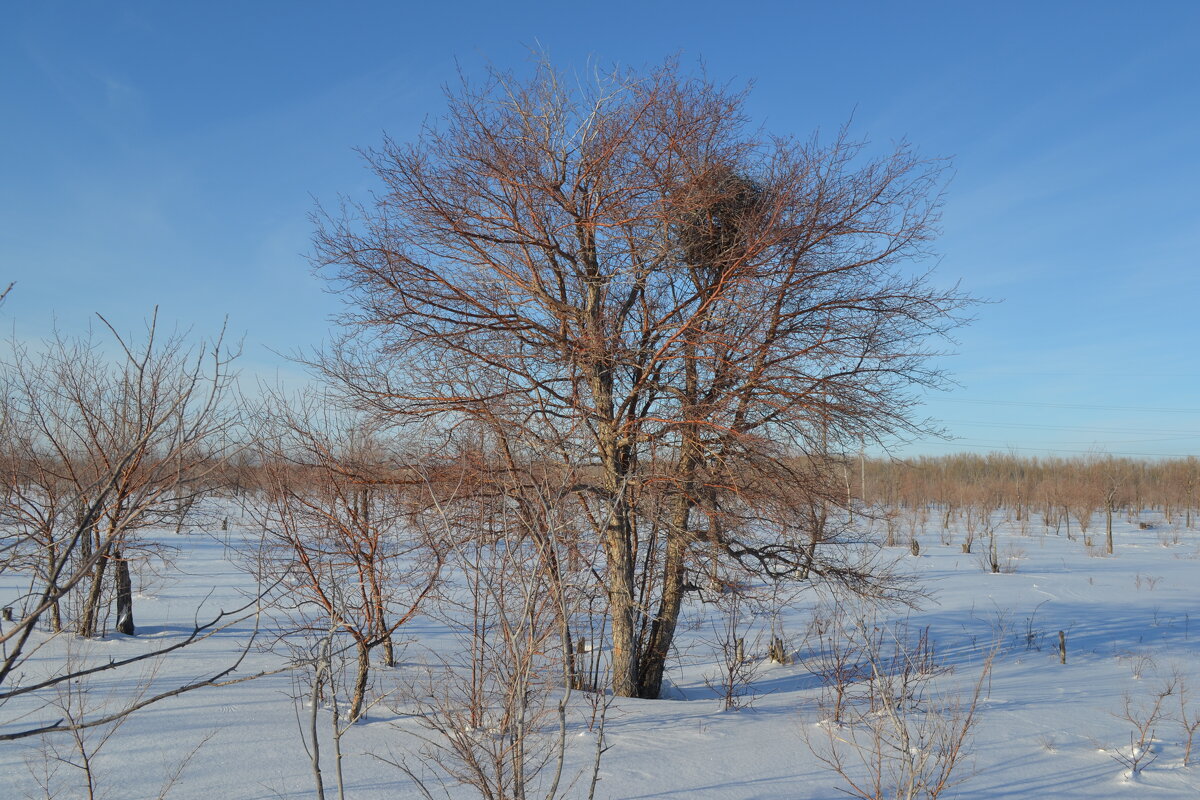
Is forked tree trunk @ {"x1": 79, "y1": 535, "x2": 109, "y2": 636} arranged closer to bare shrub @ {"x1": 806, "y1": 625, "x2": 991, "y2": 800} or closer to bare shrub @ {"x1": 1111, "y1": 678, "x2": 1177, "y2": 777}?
bare shrub @ {"x1": 806, "y1": 625, "x2": 991, "y2": 800}

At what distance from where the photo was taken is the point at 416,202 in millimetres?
9242

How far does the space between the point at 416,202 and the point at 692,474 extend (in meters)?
4.59

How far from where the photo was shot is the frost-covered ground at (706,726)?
626cm

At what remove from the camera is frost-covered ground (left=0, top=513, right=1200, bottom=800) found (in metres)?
6.26

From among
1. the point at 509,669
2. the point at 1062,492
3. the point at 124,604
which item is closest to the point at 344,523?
the point at 509,669

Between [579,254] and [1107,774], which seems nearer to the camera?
[1107,774]

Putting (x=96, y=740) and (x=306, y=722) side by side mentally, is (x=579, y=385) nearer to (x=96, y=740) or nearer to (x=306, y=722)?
(x=306, y=722)

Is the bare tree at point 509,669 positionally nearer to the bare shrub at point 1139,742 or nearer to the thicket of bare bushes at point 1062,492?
the bare shrub at point 1139,742

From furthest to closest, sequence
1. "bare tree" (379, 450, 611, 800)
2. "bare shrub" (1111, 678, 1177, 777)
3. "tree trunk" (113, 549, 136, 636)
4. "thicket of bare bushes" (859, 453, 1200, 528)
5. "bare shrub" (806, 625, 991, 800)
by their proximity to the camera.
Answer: "thicket of bare bushes" (859, 453, 1200, 528) < "tree trunk" (113, 549, 136, 636) < "bare shrub" (1111, 678, 1177, 777) < "bare shrub" (806, 625, 991, 800) < "bare tree" (379, 450, 611, 800)

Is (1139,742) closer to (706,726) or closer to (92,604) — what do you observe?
(706,726)

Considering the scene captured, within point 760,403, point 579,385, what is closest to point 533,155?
A: point 579,385

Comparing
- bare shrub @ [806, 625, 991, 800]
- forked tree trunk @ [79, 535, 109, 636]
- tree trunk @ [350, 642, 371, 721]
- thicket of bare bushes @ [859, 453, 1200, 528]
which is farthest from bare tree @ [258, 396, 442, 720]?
thicket of bare bushes @ [859, 453, 1200, 528]

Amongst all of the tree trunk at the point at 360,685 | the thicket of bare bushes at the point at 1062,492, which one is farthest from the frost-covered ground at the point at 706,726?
the thicket of bare bushes at the point at 1062,492

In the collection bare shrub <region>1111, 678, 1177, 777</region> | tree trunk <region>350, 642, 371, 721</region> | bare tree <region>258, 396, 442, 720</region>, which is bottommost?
bare shrub <region>1111, 678, 1177, 777</region>
